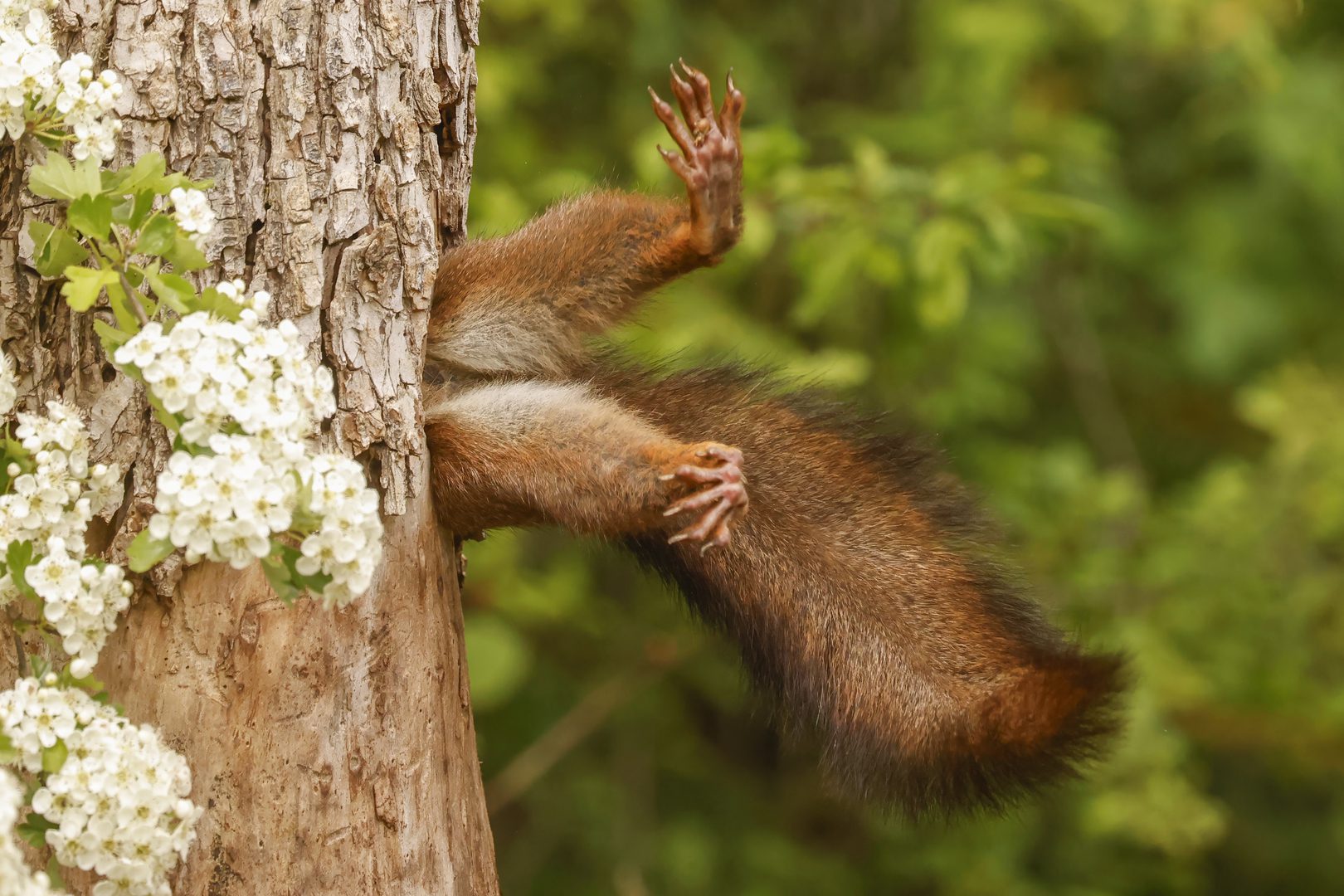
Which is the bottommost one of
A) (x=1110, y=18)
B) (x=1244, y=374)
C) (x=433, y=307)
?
(x=433, y=307)

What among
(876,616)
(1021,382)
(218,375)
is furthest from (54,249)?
(1021,382)

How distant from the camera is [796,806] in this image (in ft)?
18.0

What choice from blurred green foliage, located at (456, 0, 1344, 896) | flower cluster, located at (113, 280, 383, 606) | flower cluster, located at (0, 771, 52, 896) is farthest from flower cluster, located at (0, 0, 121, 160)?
blurred green foliage, located at (456, 0, 1344, 896)

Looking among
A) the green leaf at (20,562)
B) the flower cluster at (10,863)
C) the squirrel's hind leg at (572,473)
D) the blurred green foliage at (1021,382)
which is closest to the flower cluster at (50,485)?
the green leaf at (20,562)

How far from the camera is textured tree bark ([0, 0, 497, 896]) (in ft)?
6.15

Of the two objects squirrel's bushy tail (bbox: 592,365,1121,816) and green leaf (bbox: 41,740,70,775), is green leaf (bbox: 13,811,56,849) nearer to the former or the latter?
green leaf (bbox: 41,740,70,775)

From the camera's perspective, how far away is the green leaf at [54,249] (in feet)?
5.60

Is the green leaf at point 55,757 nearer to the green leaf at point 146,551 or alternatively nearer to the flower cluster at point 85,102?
the green leaf at point 146,551

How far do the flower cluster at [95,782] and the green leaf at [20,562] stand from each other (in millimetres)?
120

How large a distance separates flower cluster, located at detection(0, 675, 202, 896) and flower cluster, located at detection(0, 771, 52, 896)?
22 centimetres

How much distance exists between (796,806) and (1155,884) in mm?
1369

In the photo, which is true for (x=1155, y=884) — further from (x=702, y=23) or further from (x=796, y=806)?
(x=702, y=23)

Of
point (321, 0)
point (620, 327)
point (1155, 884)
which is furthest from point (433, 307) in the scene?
point (1155, 884)

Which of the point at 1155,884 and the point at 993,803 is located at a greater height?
the point at 993,803
